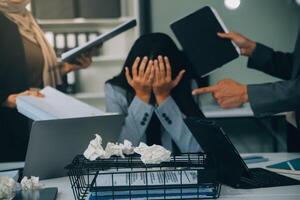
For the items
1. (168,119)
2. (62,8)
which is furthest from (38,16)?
(168,119)

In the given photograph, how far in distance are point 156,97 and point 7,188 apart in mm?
935

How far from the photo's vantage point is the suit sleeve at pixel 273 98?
5.28 ft

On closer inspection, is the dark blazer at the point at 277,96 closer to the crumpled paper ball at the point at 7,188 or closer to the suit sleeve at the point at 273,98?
the suit sleeve at the point at 273,98

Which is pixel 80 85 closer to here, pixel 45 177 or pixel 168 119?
pixel 168 119

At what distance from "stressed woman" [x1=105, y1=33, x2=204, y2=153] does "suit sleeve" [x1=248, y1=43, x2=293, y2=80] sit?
1.04ft

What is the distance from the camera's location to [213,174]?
1057mm

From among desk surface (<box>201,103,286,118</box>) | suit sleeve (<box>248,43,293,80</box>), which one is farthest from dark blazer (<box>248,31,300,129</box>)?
desk surface (<box>201,103,286,118</box>)

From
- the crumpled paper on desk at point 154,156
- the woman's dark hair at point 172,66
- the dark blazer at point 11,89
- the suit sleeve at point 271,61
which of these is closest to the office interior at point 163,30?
the dark blazer at point 11,89

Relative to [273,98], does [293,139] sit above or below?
below

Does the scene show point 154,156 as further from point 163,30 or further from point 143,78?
point 163,30

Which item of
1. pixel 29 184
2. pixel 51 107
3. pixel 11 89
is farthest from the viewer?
A: pixel 11 89

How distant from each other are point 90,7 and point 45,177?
5.25 feet

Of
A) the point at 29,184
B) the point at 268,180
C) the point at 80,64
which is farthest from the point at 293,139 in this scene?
the point at 29,184

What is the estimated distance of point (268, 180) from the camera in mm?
1229
